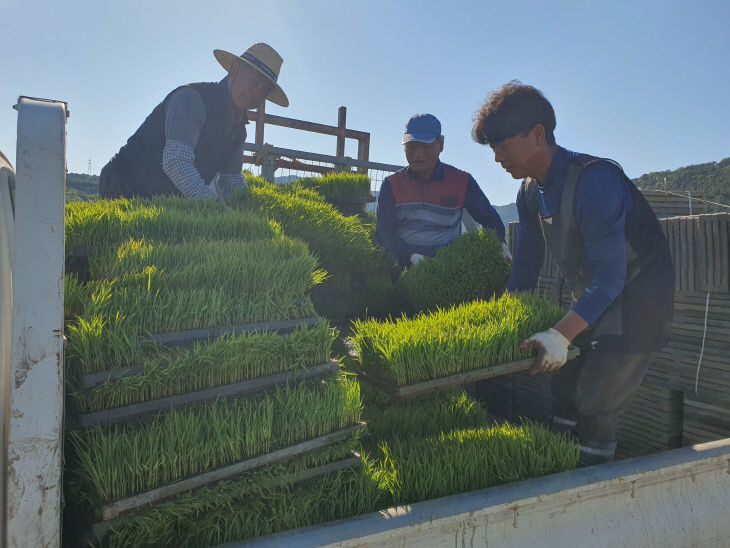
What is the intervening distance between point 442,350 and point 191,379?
3.22ft

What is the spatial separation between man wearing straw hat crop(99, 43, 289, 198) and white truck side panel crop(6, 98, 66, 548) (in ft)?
6.67

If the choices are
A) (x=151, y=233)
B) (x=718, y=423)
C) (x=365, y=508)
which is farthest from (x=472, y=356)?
(x=718, y=423)

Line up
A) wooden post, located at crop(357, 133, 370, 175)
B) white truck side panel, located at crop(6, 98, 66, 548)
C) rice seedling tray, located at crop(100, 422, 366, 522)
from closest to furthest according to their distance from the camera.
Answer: white truck side panel, located at crop(6, 98, 66, 548), rice seedling tray, located at crop(100, 422, 366, 522), wooden post, located at crop(357, 133, 370, 175)

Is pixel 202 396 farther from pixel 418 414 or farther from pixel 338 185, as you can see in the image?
pixel 338 185

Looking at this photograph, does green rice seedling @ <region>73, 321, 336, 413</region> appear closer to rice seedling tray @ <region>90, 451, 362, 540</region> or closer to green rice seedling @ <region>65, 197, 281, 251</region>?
rice seedling tray @ <region>90, 451, 362, 540</region>

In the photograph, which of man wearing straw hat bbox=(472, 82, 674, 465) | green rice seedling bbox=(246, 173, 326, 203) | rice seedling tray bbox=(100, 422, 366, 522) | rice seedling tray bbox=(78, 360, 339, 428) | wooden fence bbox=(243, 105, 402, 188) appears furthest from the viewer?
wooden fence bbox=(243, 105, 402, 188)

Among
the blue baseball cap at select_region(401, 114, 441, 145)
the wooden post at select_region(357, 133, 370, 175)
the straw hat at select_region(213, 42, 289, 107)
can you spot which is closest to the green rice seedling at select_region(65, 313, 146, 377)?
the straw hat at select_region(213, 42, 289, 107)

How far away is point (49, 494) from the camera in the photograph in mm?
1044

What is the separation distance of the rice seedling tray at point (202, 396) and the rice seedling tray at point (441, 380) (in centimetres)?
29

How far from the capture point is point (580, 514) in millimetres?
1579

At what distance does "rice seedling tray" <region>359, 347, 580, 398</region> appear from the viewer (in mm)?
1894

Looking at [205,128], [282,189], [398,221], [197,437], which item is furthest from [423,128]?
[197,437]

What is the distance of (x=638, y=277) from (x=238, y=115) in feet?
8.86

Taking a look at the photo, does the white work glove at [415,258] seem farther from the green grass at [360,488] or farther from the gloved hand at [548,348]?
the green grass at [360,488]
